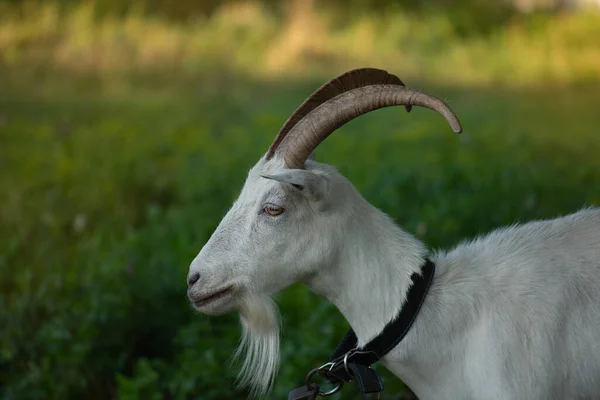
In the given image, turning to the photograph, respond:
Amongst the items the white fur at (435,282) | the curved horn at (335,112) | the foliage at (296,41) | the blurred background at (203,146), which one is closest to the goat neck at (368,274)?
the white fur at (435,282)

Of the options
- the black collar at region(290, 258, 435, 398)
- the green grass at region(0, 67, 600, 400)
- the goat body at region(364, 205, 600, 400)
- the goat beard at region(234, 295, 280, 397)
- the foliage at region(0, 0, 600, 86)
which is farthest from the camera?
the foliage at region(0, 0, 600, 86)

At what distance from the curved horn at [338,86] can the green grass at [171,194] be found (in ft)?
5.03

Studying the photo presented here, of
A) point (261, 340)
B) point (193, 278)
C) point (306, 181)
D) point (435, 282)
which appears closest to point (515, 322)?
point (435, 282)

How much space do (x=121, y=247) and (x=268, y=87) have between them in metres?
6.29

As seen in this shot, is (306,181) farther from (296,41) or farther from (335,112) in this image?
(296,41)

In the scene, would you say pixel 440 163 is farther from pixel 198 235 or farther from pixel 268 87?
pixel 268 87

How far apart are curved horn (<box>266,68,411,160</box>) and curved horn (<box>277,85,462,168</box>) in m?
A: 0.10

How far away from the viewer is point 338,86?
3.01m

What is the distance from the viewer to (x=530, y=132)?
897 centimetres

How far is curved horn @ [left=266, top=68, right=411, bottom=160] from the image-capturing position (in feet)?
9.80

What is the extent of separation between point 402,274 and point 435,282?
129 millimetres

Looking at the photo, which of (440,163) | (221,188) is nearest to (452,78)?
(440,163)

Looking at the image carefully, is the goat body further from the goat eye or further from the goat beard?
the goat eye

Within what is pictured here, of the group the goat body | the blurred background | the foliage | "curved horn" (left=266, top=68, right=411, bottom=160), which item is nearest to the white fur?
the goat body
